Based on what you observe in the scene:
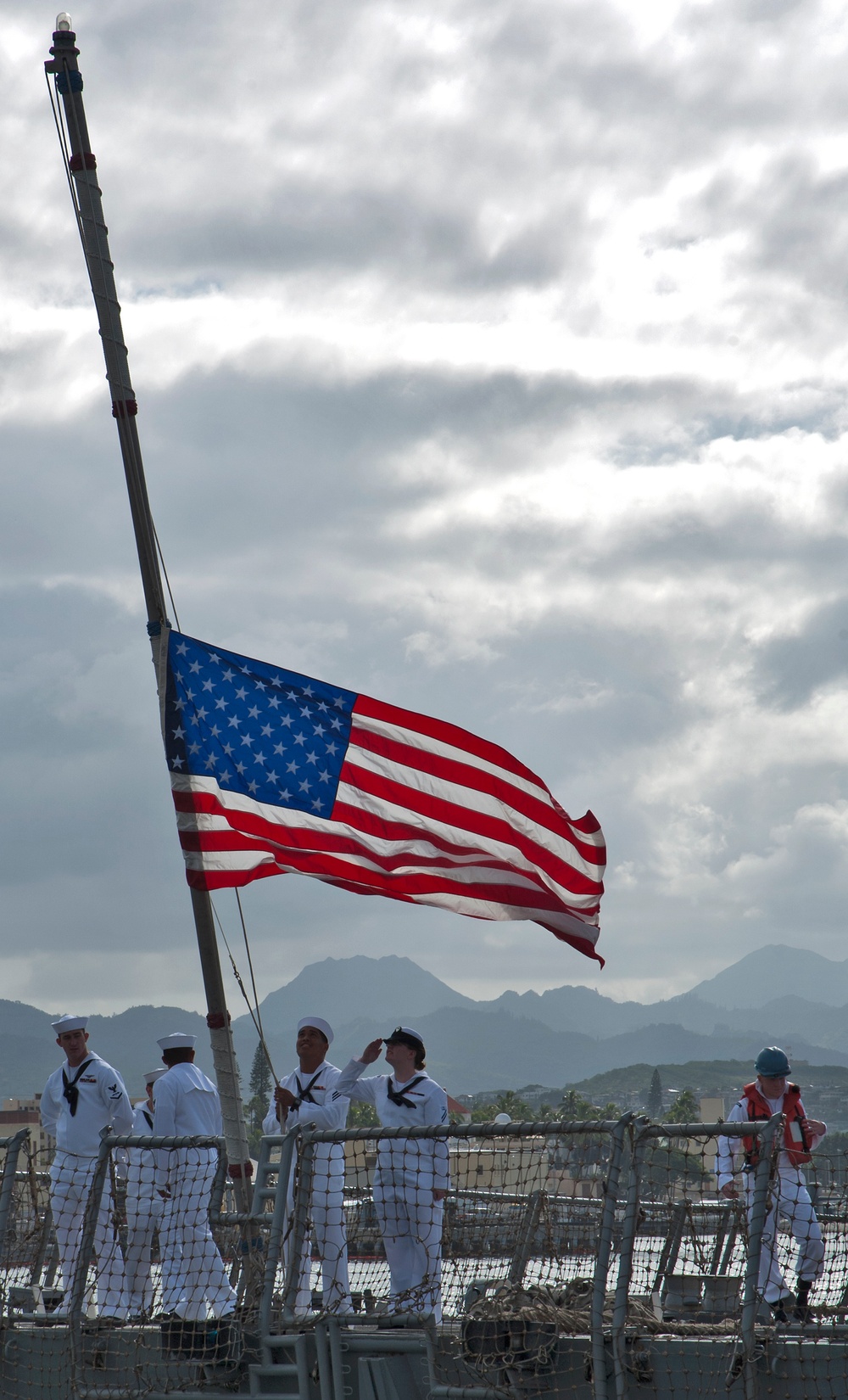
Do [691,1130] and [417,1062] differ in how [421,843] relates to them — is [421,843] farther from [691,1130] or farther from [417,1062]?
[691,1130]

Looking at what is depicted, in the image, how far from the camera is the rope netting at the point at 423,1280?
6.52m

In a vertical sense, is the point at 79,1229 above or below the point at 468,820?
below

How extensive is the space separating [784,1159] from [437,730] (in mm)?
3512

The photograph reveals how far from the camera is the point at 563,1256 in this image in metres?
10.3

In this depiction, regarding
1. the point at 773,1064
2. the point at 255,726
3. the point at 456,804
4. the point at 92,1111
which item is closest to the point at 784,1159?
the point at 773,1064

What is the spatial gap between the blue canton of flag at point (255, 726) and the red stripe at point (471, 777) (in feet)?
0.75

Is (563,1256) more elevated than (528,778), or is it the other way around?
(528,778)

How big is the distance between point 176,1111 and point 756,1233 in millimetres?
4936

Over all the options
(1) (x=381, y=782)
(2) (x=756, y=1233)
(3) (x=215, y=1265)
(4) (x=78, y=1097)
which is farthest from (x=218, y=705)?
(2) (x=756, y=1233)

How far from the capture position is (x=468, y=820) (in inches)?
392

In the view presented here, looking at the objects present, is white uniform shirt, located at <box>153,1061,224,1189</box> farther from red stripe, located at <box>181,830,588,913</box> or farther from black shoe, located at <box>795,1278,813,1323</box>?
black shoe, located at <box>795,1278,813,1323</box>

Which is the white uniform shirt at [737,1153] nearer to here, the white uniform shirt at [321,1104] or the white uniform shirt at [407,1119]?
the white uniform shirt at [407,1119]

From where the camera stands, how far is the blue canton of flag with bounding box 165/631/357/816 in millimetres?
9766

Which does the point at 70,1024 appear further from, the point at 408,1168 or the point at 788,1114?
the point at 788,1114
